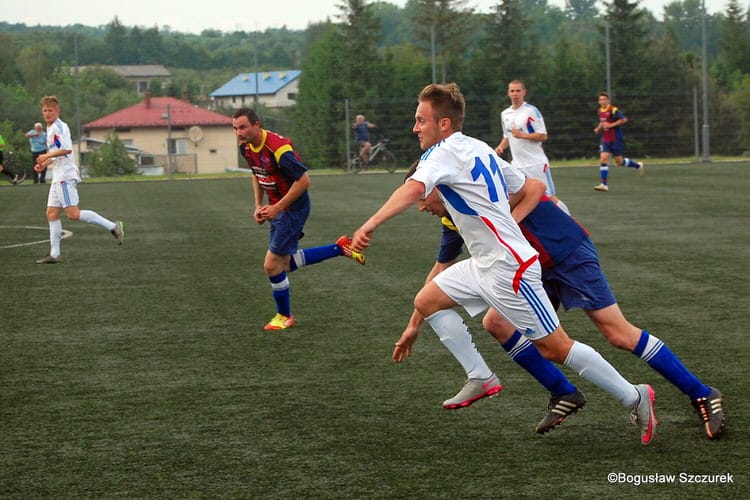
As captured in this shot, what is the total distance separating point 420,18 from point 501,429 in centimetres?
6470

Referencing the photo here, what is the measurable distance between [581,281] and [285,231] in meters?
3.82

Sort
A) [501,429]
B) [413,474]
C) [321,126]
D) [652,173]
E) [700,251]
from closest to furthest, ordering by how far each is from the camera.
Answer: [413,474] < [501,429] < [700,251] < [652,173] < [321,126]

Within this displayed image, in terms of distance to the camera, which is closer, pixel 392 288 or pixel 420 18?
pixel 392 288

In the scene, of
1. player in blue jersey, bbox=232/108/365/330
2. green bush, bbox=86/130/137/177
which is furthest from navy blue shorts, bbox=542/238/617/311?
green bush, bbox=86/130/137/177

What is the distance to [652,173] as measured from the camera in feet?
99.4

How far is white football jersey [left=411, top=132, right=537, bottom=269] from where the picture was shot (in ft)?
15.8

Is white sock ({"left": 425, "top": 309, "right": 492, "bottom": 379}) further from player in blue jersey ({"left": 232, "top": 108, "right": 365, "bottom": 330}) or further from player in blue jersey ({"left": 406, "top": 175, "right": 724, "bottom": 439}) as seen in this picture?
player in blue jersey ({"left": 232, "top": 108, "right": 365, "bottom": 330})

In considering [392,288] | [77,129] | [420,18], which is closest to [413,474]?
[392,288]

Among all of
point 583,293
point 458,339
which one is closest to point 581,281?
point 583,293

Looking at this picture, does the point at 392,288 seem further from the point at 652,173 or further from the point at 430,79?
the point at 430,79

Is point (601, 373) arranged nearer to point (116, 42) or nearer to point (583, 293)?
point (583, 293)

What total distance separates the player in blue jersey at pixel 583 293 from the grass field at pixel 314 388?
0.77 ft

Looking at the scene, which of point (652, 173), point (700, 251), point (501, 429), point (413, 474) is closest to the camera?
point (413, 474)

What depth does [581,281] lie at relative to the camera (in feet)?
17.1
